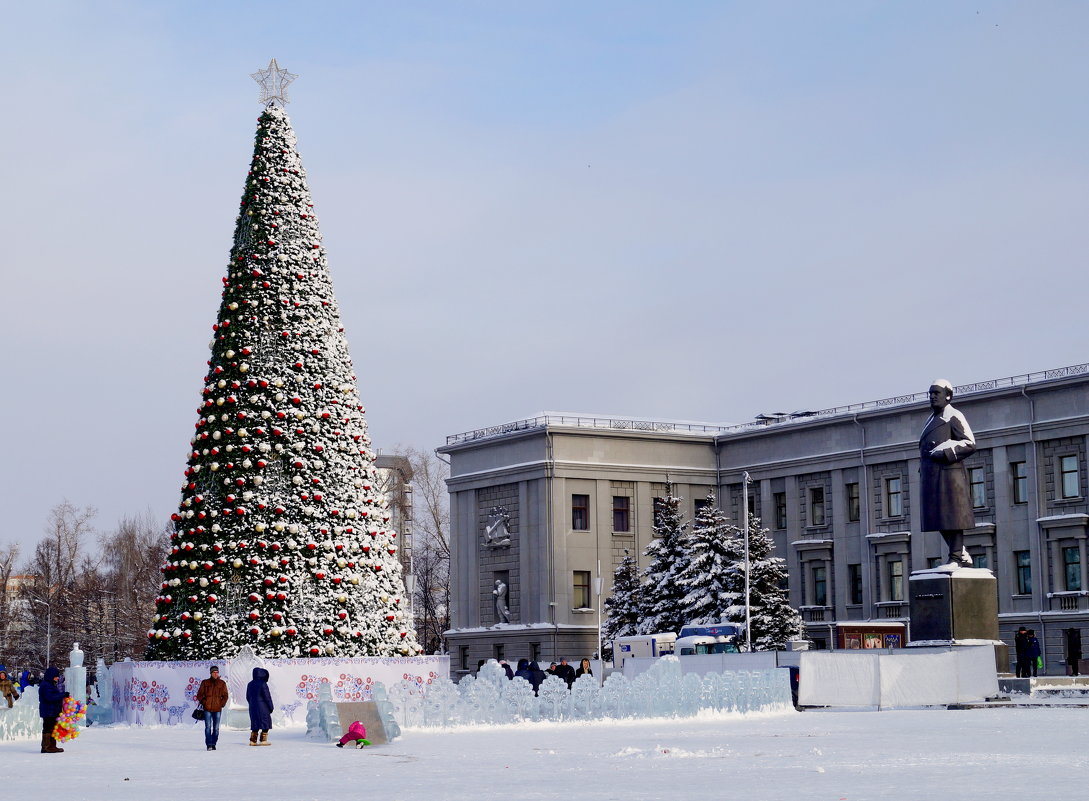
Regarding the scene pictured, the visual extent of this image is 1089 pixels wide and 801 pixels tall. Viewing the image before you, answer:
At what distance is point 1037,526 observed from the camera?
Answer: 62.2 metres

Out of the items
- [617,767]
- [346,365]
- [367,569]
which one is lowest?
[617,767]

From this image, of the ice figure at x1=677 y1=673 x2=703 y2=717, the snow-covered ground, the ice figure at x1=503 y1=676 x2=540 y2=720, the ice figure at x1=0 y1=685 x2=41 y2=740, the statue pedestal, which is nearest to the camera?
the snow-covered ground

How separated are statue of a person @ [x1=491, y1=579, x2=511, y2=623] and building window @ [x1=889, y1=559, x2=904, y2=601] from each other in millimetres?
18150

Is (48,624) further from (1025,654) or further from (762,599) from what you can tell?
(1025,654)

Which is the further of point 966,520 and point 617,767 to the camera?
point 966,520

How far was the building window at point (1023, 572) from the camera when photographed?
6300 cm

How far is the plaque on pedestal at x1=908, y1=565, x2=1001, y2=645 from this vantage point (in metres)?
32.8

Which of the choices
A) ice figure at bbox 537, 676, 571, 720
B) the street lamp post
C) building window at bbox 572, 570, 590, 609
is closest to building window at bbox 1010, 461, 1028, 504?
building window at bbox 572, 570, 590, 609

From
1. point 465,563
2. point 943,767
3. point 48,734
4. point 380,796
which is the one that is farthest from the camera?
point 465,563

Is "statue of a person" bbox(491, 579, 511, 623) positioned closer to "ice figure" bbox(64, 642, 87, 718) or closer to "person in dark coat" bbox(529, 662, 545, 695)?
"person in dark coat" bbox(529, 662, 545, 695)

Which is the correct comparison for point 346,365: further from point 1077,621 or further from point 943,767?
point 1077,621

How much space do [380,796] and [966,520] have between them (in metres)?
21.3

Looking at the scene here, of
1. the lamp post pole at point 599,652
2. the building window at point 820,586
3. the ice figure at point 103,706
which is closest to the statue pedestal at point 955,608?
the lamp post pole at point 599,652

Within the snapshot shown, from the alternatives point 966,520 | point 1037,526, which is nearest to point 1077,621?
point 1037,526
